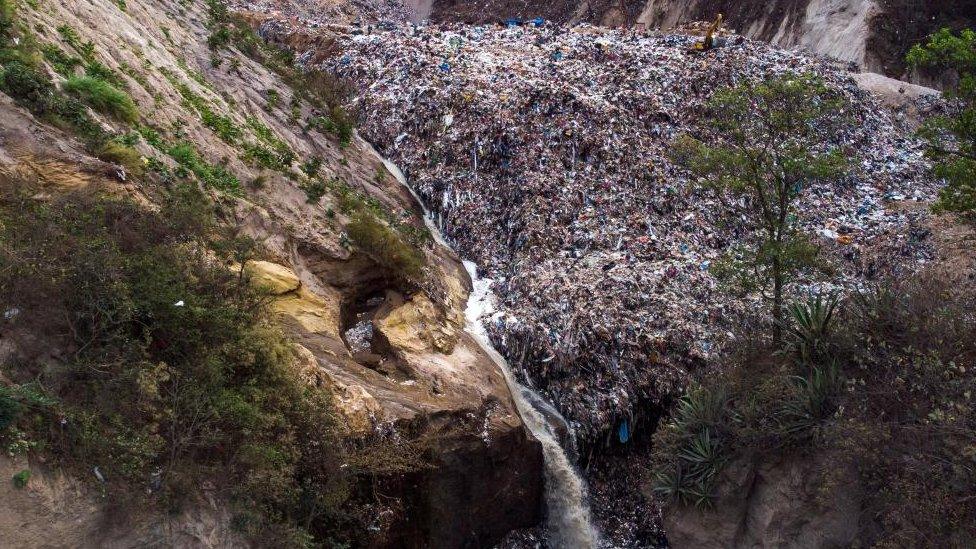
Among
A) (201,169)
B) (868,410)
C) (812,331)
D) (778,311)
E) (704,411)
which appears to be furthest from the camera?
(201,169)

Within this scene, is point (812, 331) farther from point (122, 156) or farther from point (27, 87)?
point (27, 87)

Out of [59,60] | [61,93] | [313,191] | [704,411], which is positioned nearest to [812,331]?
[704,411]

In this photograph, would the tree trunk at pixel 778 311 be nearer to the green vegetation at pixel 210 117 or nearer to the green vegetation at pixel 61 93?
the green vegetation at pixel 61 93

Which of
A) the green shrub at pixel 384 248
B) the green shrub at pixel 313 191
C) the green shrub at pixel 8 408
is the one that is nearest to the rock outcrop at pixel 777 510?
the green shrub at pixel 384 248

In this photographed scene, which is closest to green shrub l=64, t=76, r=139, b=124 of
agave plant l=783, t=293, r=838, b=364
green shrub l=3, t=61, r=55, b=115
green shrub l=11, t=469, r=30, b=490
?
green shrub l=3, t=61, r=55, b=115

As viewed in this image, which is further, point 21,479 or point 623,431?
point 623,431

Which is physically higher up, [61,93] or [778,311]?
[778,311]
